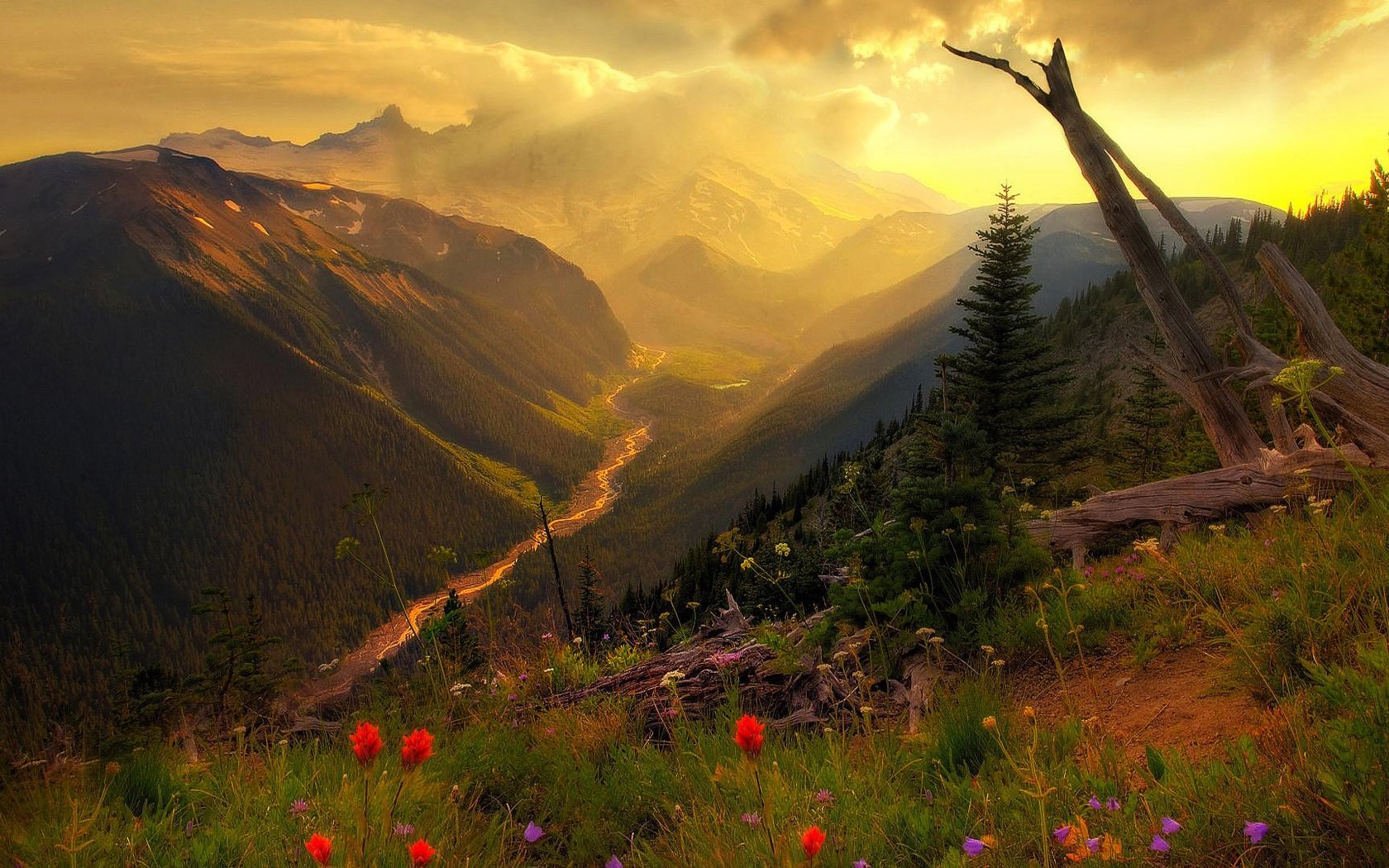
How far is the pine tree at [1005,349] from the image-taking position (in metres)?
31.0

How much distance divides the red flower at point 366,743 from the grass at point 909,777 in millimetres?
453

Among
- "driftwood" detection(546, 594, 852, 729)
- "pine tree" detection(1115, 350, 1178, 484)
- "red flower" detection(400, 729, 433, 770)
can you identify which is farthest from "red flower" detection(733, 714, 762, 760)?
"pine tree" detection(1115, 350, 1178, 484)

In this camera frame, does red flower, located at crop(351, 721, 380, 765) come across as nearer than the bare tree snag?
Yes

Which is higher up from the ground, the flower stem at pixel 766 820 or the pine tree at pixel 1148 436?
the flower stem at pixel 766 820

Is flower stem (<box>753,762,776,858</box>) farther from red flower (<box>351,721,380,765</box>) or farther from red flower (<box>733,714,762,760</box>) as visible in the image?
red flower (<box>351,721,380,765</box>)

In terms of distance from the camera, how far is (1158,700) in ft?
13.2

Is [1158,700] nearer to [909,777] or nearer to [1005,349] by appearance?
[909,777]

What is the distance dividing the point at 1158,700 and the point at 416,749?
4280 millimetres

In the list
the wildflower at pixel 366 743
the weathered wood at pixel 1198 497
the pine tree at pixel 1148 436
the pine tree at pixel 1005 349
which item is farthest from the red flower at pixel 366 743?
the pine tree at pixel 1148 436

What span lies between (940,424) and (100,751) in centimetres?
757

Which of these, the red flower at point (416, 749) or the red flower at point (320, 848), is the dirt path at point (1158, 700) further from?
the red flower at point (320, 848)

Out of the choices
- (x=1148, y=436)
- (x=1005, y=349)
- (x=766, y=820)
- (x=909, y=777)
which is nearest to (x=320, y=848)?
(x=766, y=820)

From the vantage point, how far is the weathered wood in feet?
21.1

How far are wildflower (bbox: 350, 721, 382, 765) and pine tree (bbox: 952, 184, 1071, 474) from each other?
31543mm
